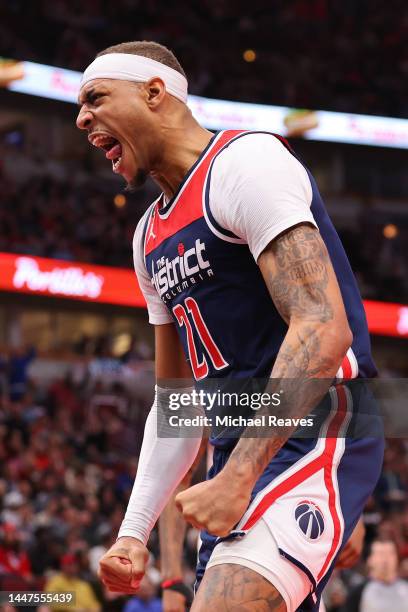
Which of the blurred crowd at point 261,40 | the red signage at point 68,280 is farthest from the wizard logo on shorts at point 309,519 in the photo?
the blurred crowd at point 261,40

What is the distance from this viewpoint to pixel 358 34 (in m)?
27.9

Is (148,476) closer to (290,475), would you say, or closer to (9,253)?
(290,475)

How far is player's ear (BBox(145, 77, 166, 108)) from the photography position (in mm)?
2980

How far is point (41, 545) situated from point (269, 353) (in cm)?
933

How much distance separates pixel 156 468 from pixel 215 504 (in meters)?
0.94

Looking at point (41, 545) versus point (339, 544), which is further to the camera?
point (41, 545)

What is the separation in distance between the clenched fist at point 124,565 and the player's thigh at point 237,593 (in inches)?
18.5

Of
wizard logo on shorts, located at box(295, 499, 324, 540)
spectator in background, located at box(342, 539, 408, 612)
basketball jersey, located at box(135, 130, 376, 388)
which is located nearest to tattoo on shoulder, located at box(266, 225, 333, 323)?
basketball jersey, located at box(135, 130, 376, 388)

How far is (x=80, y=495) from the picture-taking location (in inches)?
538

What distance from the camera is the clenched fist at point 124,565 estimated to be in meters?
2.99

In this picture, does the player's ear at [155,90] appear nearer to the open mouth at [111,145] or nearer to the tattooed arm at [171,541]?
the open mouth at [111,145]

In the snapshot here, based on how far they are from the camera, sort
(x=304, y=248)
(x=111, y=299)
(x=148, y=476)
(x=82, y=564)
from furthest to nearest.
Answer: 1. (x=111, y=299)
2. (x=82, y=564)
3. (x=148, y=476)
4. (x=304, y=248)

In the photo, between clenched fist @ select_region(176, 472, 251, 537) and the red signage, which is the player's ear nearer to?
clenched fist @ select_region(176, 472, 251, 537)

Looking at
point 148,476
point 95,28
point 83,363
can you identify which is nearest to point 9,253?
point 83,363
